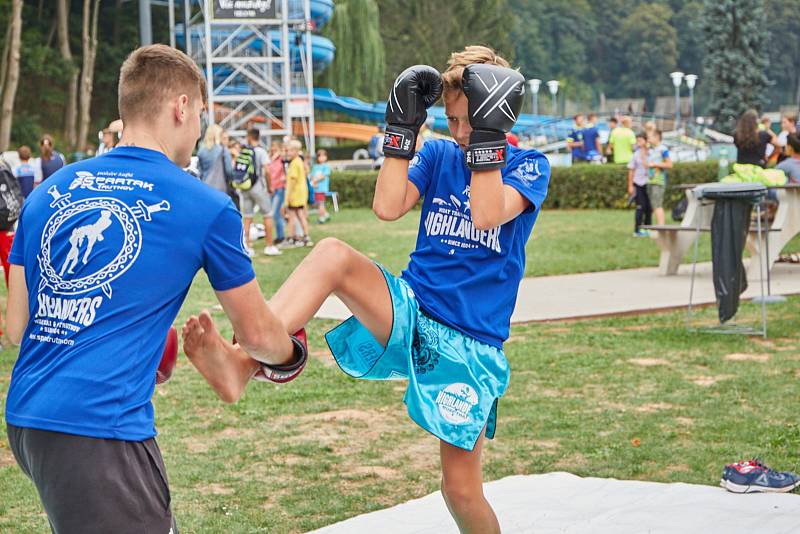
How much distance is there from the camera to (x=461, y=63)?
4.02m

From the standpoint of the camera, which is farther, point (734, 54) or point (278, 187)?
point (734, 54)

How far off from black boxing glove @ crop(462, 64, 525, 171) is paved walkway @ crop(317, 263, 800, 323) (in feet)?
22.2

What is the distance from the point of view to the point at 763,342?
9352 mm

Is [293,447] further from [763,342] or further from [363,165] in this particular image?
[363,165]

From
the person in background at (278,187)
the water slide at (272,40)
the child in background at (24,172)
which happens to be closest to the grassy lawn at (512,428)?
the child in background at (24,172)

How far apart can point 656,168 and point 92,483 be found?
597 inches

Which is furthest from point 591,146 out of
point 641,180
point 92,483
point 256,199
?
point 92,483

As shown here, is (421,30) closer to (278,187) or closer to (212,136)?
(278,187)

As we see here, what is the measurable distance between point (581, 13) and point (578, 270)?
357ft

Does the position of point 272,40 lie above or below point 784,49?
above

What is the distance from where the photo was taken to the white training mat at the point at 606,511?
489cm

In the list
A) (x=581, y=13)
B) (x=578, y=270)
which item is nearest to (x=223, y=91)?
(x=578, y=270)

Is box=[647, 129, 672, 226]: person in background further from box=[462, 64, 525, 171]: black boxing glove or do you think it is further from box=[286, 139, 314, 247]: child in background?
box=[462, 64, 525, 171]: black boxing glove

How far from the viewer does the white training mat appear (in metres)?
4.89
